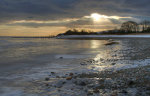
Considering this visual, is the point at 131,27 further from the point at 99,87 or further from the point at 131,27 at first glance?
the point at 99,87

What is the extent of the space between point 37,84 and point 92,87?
210cm

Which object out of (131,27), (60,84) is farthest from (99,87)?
(131,27)

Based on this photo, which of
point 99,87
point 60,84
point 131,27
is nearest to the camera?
point 99,87

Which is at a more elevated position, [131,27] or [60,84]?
[131,27]

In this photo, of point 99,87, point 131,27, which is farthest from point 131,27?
point 99,87

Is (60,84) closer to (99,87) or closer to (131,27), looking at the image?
(99,87)

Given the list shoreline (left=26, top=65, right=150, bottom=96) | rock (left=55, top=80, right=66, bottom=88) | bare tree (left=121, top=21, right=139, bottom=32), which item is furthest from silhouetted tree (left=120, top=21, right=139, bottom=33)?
rock (left=55, top=80, right=66, bottom=88)

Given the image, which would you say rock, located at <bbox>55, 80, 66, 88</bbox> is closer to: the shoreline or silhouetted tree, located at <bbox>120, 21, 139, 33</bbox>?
the shoreline

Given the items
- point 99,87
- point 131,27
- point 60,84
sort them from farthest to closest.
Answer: point 131,27 < point 60,84 < point 99,87

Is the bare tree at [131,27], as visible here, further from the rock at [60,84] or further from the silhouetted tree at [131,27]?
the rock at [60,84]

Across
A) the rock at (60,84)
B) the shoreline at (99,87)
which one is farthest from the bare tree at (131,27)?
the rock at (60,84)

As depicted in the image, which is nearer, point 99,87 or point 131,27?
point 99,87

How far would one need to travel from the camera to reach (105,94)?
159 inches

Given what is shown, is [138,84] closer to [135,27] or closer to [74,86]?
[74,86]
